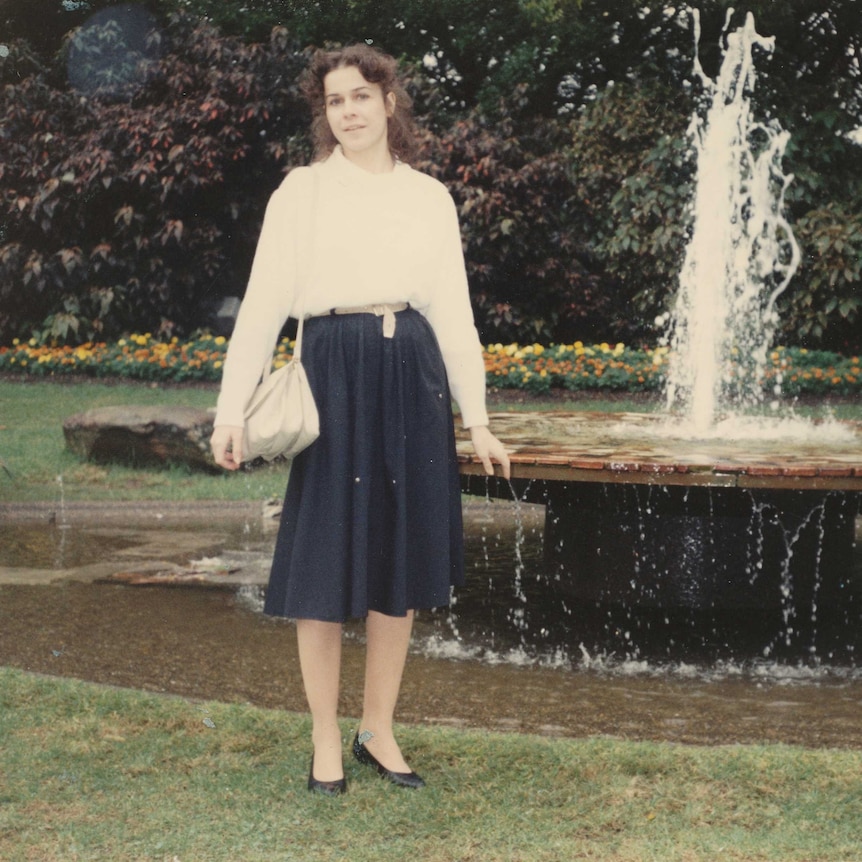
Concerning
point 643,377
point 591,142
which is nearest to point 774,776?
point 643,377

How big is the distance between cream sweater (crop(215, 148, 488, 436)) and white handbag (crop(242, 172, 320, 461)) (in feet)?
0.20

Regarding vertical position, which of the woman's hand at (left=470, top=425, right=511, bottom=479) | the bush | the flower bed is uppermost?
the bush

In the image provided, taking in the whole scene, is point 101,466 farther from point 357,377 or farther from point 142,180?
point 357,377

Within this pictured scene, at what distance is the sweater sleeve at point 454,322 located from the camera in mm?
3266

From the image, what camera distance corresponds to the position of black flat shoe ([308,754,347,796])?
3150mm

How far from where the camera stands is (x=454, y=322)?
10.7 ft

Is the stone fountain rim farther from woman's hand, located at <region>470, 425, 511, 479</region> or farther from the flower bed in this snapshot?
the flower bed

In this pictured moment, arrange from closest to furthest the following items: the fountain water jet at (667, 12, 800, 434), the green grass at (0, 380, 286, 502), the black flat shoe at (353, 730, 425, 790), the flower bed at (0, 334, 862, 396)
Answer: the black flat shoe at (353, 730, 425, 790), the green grass at (0, 380, 286, 502), the flower bed at (0, 334, 862, 396), the fountain water jet at (667, 12, 800, 434)

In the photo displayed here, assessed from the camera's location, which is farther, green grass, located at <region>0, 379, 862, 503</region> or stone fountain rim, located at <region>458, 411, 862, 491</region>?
green grass, located at <region>0, 379, 862, 503</region>

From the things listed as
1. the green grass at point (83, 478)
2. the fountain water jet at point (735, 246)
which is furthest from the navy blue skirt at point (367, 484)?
the fountain water jet at point (735, 246)

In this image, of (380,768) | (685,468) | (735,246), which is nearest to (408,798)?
(380,768)

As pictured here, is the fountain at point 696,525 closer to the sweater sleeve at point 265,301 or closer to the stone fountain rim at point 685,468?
the stone fountain rim at point 685,468

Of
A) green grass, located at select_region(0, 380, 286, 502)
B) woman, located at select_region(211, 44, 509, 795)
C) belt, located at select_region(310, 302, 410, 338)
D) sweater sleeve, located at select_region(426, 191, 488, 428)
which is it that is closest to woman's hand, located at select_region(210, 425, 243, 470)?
woman, located at select_region(211, 44, 509, 795)

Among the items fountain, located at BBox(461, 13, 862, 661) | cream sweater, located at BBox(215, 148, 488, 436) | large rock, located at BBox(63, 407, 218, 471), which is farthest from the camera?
large rock, located at BBox(63, 407, 218, 471)
